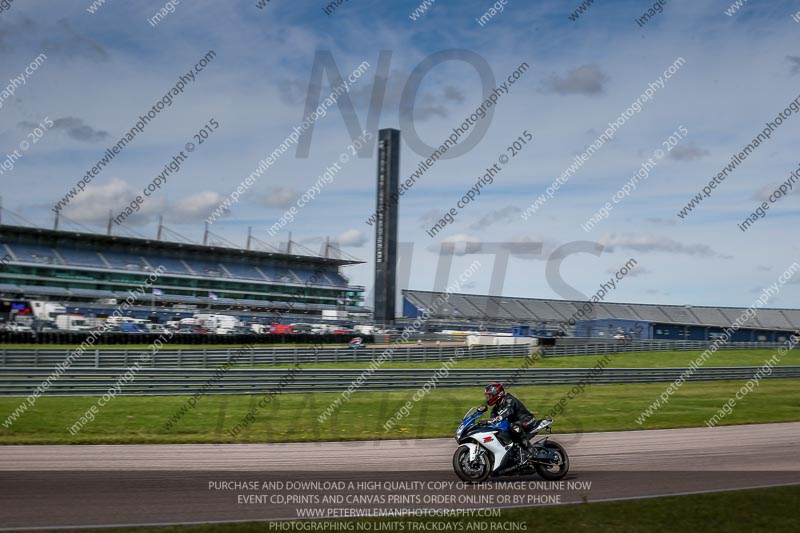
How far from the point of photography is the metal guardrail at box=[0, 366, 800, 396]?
77.5ft

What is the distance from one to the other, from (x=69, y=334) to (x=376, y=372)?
22.1 meters

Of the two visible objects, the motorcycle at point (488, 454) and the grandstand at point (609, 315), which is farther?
the grandstand at point (609, 315)

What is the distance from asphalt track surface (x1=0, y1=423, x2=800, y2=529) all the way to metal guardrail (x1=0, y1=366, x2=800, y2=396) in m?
9.58

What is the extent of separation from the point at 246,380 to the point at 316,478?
14.8 m

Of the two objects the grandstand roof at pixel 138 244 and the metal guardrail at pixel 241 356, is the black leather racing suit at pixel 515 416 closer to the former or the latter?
the metal guardrail at pixel 241 356

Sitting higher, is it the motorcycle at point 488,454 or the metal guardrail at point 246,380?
→ the motorcycle at point 488,454

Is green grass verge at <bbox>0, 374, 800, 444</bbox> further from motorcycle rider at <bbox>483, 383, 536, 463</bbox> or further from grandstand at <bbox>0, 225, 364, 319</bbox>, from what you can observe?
grandstand at <bbox>0, 225, 364, 319</bbox>

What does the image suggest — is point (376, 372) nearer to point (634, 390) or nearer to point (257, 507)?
point (634, 390)

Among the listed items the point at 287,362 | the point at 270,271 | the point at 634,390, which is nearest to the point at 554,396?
the point at 634,390

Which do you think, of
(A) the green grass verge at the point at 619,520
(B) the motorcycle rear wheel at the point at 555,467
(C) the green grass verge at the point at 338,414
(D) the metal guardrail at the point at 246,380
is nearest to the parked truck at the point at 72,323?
(D) the metal guardrail at the point at 246,380

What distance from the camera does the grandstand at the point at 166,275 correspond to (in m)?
70.4

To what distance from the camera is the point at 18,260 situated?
70.5 meters

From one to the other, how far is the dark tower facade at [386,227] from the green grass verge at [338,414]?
4250 centimetres

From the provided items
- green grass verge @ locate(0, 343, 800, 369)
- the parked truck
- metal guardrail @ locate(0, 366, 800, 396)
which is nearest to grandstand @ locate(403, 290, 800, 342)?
green grass verge @ locate(0, 343, 800, 369)
